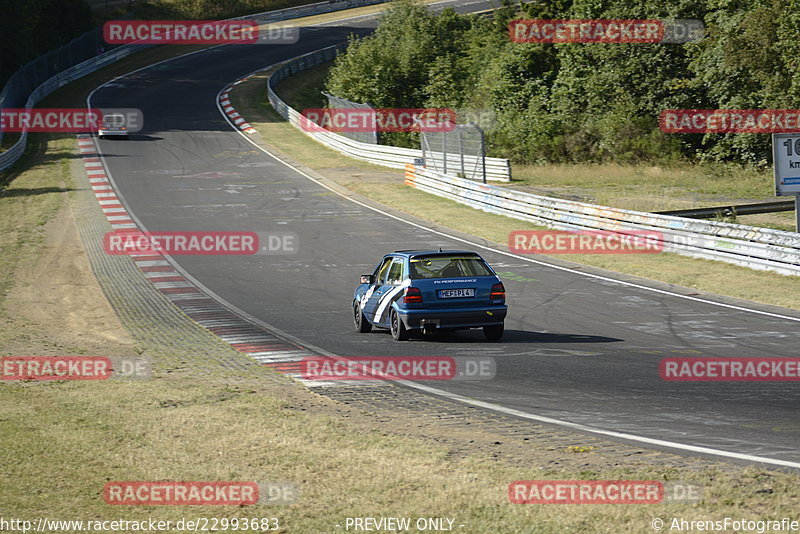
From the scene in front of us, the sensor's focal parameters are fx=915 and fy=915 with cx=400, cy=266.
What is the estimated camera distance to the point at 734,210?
27.5 m

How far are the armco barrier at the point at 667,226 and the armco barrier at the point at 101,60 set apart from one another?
909 inches

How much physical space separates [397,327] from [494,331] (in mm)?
1528

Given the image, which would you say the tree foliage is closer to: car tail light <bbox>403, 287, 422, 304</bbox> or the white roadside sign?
the white roadside sign

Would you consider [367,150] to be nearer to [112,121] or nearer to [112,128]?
[112,128]

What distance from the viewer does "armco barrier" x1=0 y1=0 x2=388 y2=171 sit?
4534cm

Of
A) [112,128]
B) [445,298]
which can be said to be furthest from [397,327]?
[112,128]

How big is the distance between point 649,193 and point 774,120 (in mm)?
8237

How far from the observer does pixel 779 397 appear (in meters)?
9.72

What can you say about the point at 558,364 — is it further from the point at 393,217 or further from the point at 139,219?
the point at 139,219

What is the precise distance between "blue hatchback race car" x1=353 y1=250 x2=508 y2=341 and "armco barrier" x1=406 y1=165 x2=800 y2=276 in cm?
936

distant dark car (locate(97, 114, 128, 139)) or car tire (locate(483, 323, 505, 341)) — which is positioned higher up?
distant dark car (locate(97, 114, 128, 139))

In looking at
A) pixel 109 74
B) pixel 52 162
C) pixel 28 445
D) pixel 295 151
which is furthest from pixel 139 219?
pixel 109 74

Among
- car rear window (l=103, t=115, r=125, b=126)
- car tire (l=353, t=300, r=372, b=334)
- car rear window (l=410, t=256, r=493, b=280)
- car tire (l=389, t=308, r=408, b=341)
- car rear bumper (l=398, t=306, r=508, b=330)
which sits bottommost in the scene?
car tire (l=353, t=300, r=372, b=334)

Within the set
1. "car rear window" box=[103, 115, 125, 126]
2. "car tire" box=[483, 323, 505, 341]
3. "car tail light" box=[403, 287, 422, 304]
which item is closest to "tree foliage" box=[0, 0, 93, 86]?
"car rear window" box=[103, 115, 125, 126]
